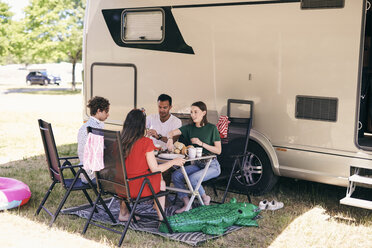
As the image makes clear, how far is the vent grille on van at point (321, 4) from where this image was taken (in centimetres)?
502

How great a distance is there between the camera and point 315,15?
5.18 m

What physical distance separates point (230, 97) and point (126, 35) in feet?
6.03

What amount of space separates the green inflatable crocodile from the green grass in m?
0.11

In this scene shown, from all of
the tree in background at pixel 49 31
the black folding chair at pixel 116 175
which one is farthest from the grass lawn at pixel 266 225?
the tree in background at pixel 49 31

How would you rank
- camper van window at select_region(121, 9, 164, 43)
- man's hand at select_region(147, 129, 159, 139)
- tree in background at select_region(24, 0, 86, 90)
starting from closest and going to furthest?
man's hand at select_region(147, 129, 159, 139) → camper van window at select_region(121, 9, 164, 43) → tree in background at select_region(24, 0, 86, 90)

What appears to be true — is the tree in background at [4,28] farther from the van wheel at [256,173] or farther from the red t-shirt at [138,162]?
the red t-shirt at [138,162]

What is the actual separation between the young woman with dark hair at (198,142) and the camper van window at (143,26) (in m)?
1.51

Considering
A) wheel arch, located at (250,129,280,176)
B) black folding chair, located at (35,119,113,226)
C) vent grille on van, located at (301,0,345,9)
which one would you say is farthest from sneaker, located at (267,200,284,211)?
vent grille on van, located at (301,0,345,9)

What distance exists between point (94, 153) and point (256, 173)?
2.50 m

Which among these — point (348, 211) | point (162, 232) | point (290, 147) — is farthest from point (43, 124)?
point (348, 211)

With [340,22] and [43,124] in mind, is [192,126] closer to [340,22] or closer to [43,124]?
[43,124]

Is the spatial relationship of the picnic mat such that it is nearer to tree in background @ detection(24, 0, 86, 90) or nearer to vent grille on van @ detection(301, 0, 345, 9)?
vent grille on van @ detection(301, 0, 345, 9)

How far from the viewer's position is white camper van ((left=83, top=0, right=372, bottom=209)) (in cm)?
506

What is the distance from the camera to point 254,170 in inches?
236
